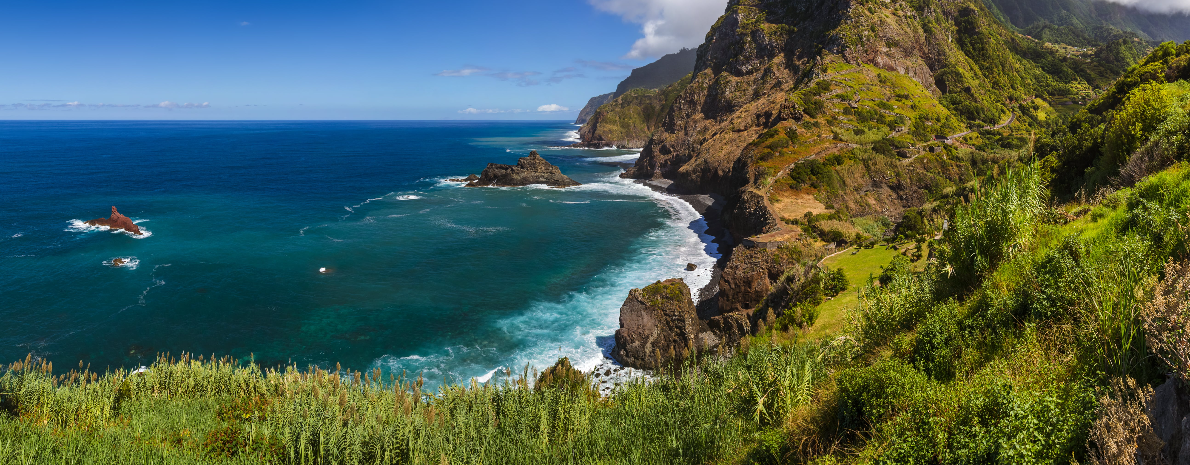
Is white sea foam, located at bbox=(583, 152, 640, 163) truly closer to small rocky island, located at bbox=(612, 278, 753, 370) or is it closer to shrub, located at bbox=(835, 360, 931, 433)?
small rocky island, located at bbox=(612, 278, 753, 370)

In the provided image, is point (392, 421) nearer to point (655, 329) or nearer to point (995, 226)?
point (995, 226)

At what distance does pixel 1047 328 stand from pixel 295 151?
194365mm

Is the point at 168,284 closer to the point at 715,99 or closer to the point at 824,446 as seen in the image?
the point at 824,446

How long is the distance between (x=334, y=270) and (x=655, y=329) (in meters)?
34.0

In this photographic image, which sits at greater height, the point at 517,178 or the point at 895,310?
the point at 895,310

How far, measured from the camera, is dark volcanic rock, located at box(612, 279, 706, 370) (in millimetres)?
32781

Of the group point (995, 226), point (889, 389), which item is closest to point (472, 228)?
point (995, 226)

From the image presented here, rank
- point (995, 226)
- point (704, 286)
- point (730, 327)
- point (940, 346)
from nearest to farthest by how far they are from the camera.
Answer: point (940, 346) < point (995, 226) < point (730, 327) < point (704, 286)

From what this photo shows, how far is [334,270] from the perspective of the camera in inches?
1994

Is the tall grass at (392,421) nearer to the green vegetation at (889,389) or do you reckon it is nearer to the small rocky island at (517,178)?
the green vegetation at (889,389)

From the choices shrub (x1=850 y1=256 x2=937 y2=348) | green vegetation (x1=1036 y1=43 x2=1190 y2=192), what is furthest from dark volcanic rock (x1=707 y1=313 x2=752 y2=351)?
green vegetation (x1=1036 y1=43 x2=1190 y2=192)

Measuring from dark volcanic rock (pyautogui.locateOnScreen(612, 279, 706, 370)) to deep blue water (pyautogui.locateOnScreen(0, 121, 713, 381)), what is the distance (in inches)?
118

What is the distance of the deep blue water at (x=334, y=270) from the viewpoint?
36.3 metres

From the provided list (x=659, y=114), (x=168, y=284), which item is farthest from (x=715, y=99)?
(x=168, y=284)
